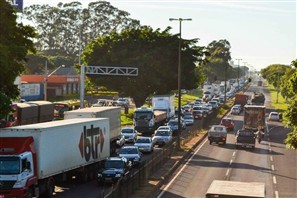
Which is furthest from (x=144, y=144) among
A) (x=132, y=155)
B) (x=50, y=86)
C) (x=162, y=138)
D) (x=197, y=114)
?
(x=50, y=86)

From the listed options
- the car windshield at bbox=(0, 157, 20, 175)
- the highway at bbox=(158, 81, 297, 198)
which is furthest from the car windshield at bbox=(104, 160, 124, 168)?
the car windshield at bbox=(0, 157, 20, 175)

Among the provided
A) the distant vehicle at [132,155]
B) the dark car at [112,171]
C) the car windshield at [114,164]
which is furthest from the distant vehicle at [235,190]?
the distant vehicle at [132,155]

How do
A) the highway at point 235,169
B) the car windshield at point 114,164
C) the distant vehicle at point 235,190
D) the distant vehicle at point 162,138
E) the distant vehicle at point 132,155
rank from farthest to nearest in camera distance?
the distant vehicle at point 162,138 → the distant vehicle at point 132,155 → the car windshield at point 114,164 → the highway at point 235,169 → the distant vehicle at point 235,190

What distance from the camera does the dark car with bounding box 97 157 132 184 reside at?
33.9m

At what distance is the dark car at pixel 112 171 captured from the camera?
33.9 m

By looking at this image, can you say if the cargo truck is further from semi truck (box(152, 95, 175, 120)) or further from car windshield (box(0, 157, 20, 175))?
car windshield (box(0, 157, 20, 175))

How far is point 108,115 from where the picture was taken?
44812 millimetres

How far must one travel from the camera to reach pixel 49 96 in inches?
4899

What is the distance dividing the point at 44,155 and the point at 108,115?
1613cm

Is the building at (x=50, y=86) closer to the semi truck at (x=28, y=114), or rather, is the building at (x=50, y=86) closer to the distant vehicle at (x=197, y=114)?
the distant vehicle at (x=197, y=114)

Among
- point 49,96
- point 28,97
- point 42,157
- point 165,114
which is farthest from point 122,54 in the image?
point 42,157

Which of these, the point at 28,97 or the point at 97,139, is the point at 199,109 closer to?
the point at 28,97

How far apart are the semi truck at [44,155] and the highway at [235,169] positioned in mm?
4735

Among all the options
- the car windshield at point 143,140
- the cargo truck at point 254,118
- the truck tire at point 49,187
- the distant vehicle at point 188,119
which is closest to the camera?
the truck tire at point 49,187
